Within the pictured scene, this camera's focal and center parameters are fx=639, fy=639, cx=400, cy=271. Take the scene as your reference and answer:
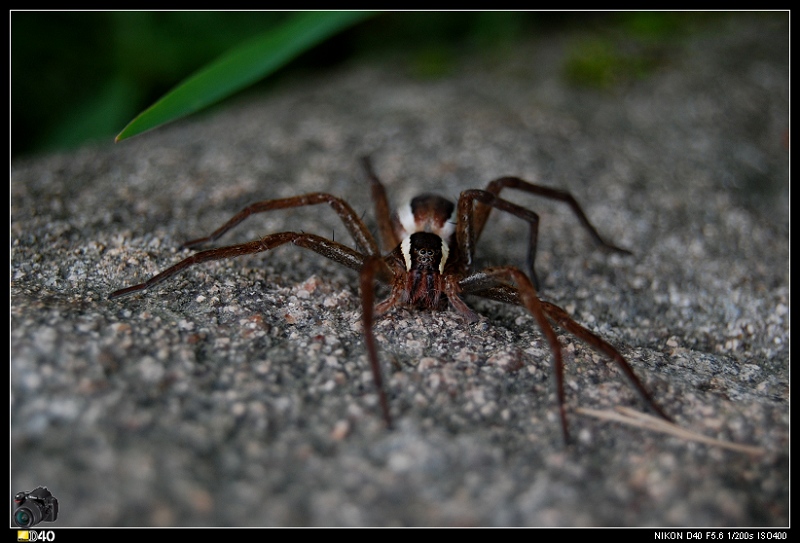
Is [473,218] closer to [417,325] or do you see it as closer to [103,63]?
[417,325]

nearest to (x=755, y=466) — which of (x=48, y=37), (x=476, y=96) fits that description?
(x=476, y=96)

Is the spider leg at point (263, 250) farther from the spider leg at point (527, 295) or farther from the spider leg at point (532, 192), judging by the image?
the spider leg at point (532, 192)

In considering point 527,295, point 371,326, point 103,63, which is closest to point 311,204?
point 371,326

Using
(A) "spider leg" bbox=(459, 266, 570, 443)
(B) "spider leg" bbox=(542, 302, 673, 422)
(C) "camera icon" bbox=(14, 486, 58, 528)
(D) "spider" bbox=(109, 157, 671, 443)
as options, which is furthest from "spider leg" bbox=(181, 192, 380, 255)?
(C) "camera icon" bbox=(14, 486, 58, 528)

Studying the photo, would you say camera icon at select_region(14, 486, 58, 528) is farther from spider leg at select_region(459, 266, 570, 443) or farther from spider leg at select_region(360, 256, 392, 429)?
spider leg at select_region(459, 266, 570, 443)

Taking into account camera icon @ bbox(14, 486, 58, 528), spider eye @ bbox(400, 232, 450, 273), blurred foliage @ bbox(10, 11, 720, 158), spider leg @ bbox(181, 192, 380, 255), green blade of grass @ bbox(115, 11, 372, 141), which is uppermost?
blurred foliage @ bbox(10, 11, 720, 158)

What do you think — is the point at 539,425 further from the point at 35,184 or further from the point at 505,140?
the point at 35,184

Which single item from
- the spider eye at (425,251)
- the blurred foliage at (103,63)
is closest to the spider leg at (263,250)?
the spider eye at (425,251)
